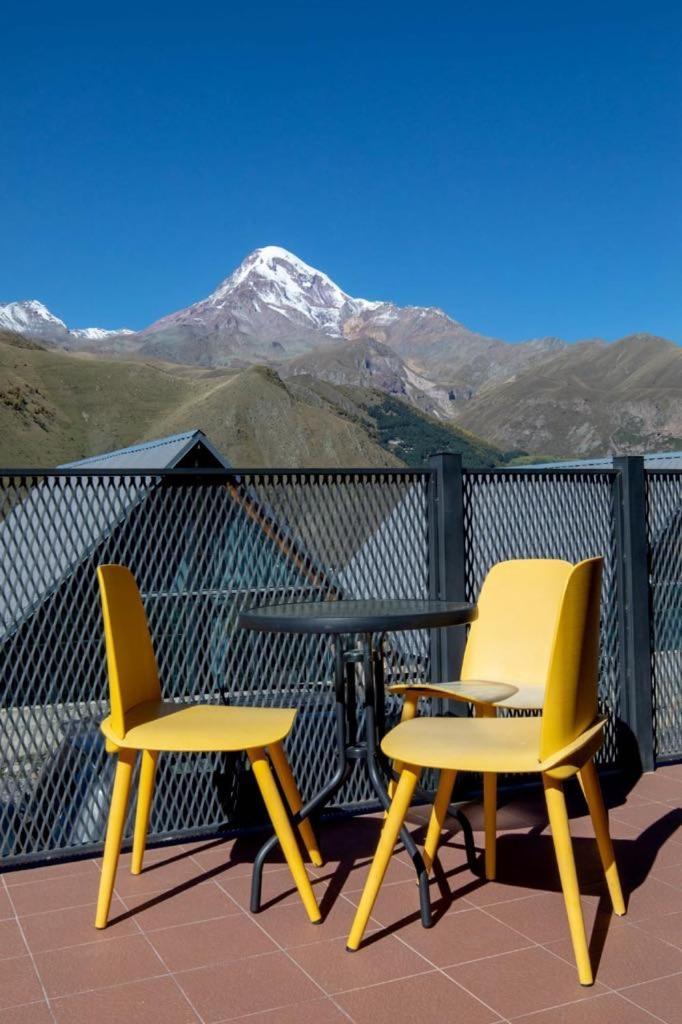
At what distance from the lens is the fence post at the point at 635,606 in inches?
146

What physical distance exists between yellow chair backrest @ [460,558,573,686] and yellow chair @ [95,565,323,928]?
620 millimetres

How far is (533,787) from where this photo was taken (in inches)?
140

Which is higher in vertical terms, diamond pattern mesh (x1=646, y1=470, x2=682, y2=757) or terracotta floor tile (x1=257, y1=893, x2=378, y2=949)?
diamond pattern mesh (x1=646, y1=470, x2=682, y2=757)

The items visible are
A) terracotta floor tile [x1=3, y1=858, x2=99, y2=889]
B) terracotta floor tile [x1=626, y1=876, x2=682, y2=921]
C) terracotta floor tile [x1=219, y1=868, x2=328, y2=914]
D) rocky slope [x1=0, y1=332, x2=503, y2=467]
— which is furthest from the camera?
rocky slope [x1=0, y1=332, x2=503, y2=467]

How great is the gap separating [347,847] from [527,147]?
306 ft

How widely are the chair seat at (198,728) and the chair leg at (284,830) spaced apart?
0.06m

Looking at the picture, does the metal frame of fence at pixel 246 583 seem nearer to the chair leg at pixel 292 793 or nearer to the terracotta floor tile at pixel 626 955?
the chair leg at pixel 292 793

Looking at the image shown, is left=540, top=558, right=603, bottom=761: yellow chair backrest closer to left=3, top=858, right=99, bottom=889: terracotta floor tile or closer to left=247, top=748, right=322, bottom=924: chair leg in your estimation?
left=247, top=748, right=322, bottom=924: chair leg

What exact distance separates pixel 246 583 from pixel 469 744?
1.19 meters

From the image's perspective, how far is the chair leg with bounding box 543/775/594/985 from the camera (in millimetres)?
2033

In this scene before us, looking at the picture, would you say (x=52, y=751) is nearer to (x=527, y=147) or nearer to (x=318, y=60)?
(x=318, y=60)

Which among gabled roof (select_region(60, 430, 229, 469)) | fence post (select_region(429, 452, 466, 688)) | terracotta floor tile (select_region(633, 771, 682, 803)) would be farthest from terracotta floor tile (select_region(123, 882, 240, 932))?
gabled roof (select_region(60, 430, 229, 469))

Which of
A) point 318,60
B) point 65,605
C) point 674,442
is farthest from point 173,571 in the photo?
point 674,442

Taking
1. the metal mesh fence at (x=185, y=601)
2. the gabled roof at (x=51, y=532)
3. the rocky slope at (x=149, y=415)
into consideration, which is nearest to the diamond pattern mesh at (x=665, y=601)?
the metal mesh fence at (x=185, y=601)
